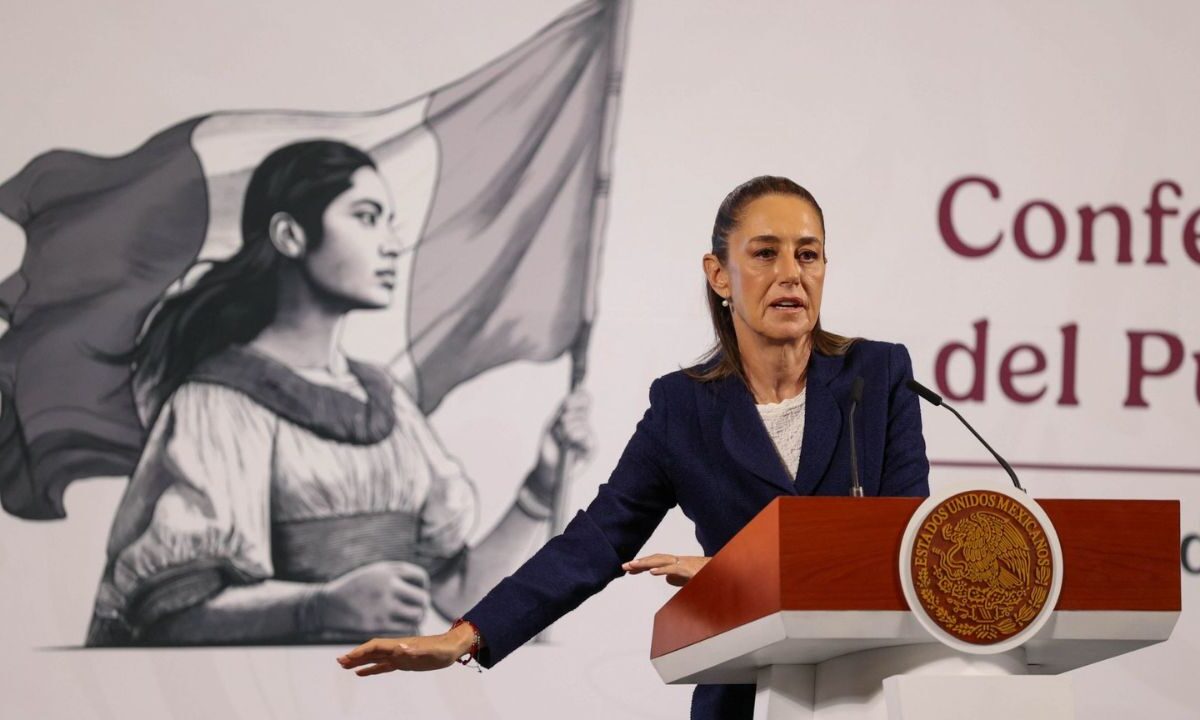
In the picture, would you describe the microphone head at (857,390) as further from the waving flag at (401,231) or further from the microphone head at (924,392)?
the waving flag at (401,231)

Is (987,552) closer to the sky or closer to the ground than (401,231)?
closer to the ground

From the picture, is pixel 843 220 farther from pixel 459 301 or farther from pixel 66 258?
pixel 66 258

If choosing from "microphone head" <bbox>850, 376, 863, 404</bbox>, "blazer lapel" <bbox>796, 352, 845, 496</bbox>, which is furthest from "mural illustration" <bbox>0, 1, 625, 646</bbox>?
"microphone head" <bbox>850, 376, 863, 404</bbox>

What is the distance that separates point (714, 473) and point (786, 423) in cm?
14

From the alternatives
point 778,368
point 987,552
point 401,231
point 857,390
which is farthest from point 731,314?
point 401,231

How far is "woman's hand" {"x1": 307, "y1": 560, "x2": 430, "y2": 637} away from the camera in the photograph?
314 centimetres

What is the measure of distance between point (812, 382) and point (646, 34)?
5.19 feet

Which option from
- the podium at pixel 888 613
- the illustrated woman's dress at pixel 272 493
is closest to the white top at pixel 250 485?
the illustrated woman's dress at pixel 272 493

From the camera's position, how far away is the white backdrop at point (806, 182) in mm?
3209

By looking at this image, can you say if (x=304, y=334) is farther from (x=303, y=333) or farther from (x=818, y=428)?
(x=818, y=428)

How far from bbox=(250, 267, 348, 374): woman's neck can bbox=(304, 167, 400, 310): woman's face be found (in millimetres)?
42

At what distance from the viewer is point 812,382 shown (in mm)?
2047

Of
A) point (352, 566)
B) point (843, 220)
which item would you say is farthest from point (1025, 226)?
point (352, 566)

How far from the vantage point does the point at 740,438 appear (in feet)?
6.63
